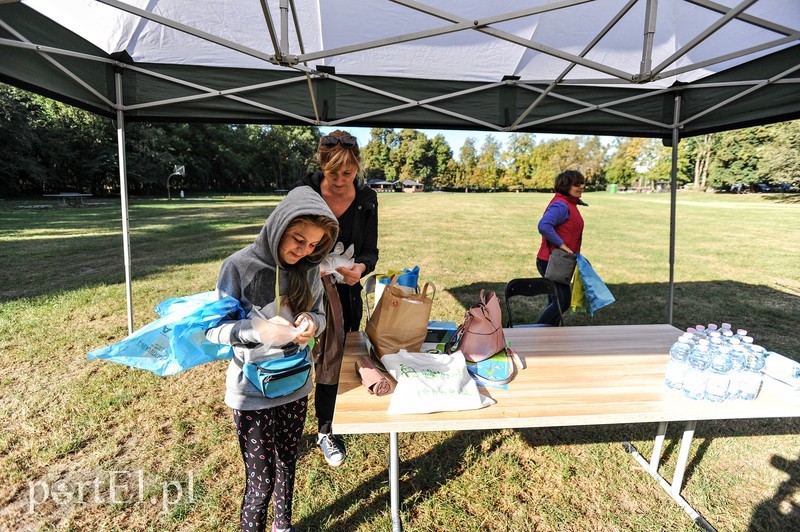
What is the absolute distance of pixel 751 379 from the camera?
5.93ft

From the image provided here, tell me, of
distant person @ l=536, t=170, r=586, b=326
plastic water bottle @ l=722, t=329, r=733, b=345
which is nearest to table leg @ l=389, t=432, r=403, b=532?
plastic water bottle @ l=722, t=329, r=733, b=345

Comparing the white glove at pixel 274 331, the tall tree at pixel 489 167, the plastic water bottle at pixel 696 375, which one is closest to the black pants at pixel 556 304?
the plastic water bottle at pixel 696 375

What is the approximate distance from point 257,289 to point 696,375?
199cm

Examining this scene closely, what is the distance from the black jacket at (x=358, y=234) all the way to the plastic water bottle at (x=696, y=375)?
1.79 m

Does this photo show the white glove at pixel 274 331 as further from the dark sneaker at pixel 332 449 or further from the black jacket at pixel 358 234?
the dark sneaker at pixel 332 449

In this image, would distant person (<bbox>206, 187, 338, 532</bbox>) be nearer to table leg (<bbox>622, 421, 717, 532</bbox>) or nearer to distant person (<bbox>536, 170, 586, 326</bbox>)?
table leg (<bbox>622, 421, 717, 532</bbox>)

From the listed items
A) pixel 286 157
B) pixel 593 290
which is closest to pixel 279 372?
pixel 593 290

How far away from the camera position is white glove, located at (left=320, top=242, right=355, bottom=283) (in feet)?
7.45

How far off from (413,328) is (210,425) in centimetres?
203

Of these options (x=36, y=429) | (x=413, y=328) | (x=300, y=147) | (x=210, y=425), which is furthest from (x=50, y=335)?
(x=300, y=147)

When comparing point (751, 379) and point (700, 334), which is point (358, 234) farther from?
point (751, 379)

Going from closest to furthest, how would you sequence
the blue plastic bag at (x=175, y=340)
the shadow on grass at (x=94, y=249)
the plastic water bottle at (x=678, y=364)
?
the blue plastic bag at (x=175, y=340)
the plastic water bottle at (x=678, y=364)
the shadow on grass at (x=94, y=249)

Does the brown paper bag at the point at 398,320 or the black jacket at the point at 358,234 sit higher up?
the black jacket at the point at 358,234

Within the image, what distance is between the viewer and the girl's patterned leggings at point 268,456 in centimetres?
173
